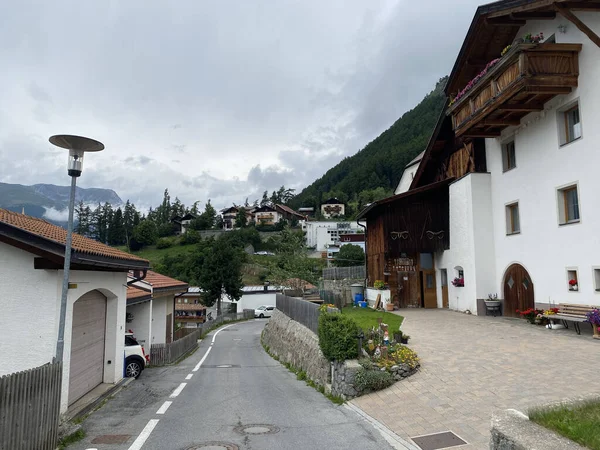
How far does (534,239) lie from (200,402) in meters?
14.0

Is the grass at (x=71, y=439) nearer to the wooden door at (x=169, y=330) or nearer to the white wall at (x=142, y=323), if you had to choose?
the white wall at (x=142, y=323)

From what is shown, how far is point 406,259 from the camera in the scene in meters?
25.4

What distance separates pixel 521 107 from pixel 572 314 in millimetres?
7615

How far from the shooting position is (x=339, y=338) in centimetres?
1135

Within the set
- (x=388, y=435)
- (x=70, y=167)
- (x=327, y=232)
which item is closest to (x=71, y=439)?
(x=70, y=167)

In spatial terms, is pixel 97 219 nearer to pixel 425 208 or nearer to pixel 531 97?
pixel 425 208

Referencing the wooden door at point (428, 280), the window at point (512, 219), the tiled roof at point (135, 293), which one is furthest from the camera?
the wooden door at point (428, 280)

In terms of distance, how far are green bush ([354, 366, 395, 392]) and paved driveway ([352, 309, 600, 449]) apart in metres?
0.18

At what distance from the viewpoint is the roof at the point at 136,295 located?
16.0m

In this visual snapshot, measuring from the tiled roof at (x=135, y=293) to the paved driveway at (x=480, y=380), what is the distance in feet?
32.1

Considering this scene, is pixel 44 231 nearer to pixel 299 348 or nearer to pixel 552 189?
pixel 299 348

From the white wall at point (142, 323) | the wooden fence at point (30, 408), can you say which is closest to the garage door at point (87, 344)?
the wooden fence at point (30, 408)

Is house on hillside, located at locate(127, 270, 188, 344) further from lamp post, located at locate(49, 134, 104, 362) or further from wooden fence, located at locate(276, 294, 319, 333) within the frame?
lamp post, located at locate(49, 134, 104, 362)

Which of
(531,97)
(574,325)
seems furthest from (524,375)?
(531,97)
